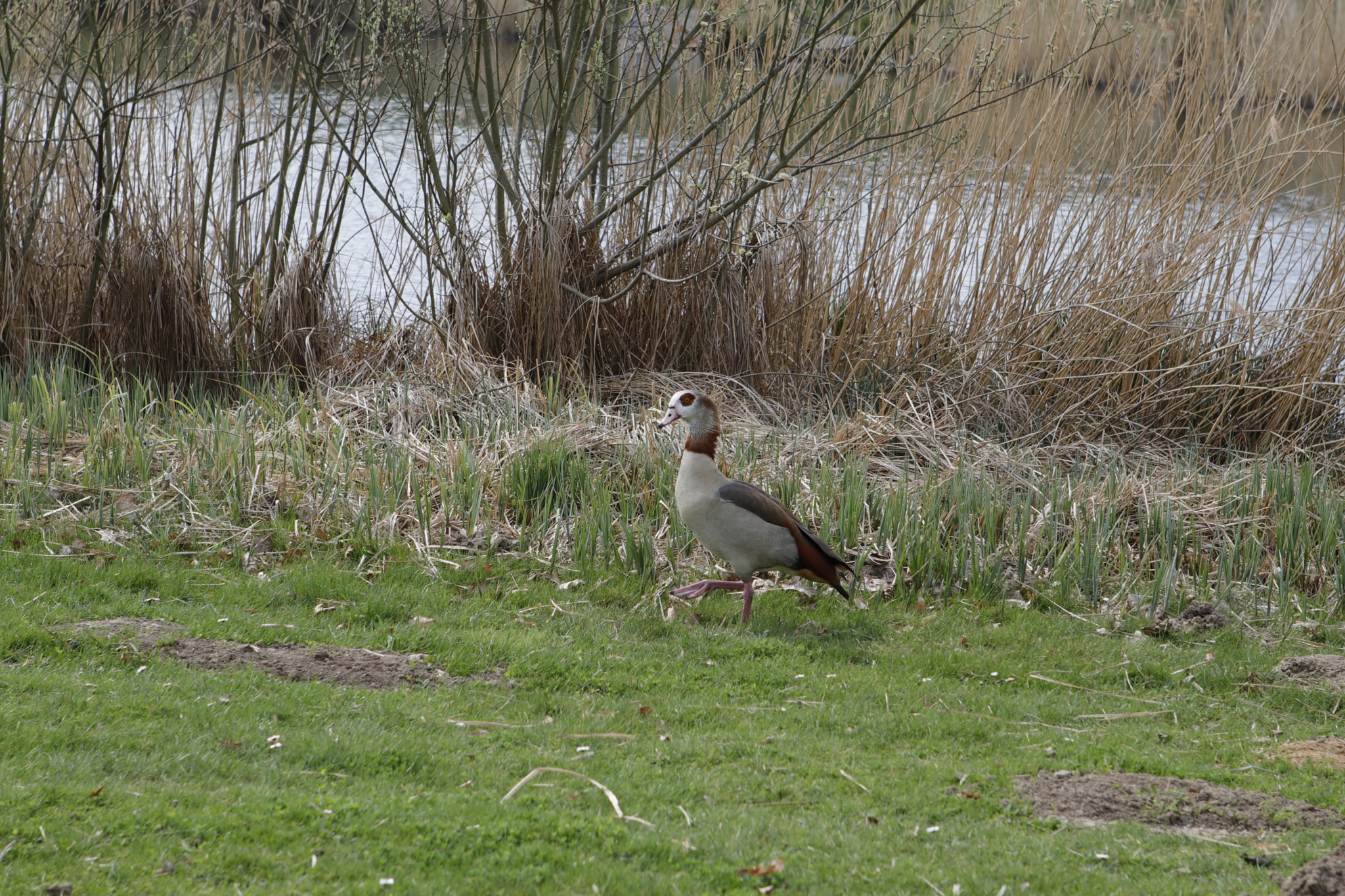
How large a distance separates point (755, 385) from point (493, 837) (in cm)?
508

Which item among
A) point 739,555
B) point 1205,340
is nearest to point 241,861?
point 739,555

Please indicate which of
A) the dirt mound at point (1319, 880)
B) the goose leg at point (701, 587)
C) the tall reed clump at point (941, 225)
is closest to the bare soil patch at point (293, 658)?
the goose leg at point (701, 587)

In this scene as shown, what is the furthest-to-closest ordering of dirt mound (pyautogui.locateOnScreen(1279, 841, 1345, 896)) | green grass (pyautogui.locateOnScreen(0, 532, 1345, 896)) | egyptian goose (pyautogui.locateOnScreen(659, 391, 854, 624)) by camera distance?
egyptian goose (pyautogui.locateOnScreen(659, 391, 854, 624)) < green grass (pyautogui.locateOnScreen(0, 532, 1345, 896)) < dirt mound (pyautogui.locateOnScreen(1279, 841, 1345, 896))

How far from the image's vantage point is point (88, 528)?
5.21 meters

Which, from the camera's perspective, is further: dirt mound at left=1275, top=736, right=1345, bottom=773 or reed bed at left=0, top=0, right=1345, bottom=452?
reed bed at left=0, top=0, right=1345, bottom=452

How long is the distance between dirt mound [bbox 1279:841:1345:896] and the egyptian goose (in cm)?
230

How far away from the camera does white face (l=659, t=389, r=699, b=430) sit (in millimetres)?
4883

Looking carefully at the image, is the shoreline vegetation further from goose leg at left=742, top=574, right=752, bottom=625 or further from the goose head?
goose leg at left=742, top=574, right=752, bottom=625

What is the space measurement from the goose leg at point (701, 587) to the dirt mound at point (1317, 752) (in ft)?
6.75

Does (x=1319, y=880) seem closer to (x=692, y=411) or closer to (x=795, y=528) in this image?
(x=795, y=528)

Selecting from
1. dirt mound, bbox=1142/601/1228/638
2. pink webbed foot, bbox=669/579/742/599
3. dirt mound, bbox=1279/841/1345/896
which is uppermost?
dirt mound, bbox=1279/841/1345/896

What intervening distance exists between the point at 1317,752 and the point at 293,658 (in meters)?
3.46

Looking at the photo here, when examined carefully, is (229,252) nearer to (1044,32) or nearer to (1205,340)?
(1044,32)

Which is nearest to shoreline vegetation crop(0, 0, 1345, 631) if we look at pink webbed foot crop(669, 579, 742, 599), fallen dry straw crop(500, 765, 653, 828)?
pink webbed foot crop(669, 579, 742, 599)
